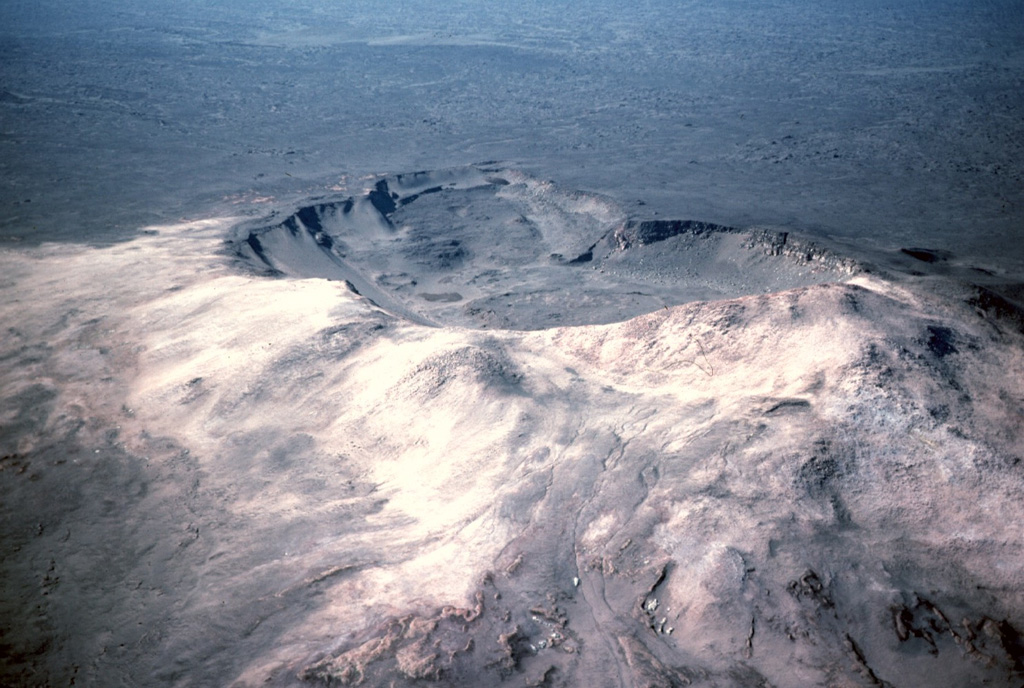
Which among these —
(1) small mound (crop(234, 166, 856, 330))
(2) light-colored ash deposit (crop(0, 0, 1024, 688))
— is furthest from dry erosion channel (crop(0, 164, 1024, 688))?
(1) small mound (crop(234, 166, 856, 330))

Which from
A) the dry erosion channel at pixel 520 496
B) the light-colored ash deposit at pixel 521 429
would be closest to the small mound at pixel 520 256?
the light-colored ash deposit at pixel 521 429

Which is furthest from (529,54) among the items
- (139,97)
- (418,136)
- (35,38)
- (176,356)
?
(176,356)

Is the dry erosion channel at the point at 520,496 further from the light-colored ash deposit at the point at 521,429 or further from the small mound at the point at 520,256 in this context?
the small mound at the point at 520,256

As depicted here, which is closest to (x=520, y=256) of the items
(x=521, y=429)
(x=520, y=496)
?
(x=521, y=429)

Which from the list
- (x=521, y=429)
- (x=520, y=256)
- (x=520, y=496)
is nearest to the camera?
(x=520, y=496)

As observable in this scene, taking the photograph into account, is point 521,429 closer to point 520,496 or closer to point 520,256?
point 520,496

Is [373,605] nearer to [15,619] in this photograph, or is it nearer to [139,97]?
[15,619]

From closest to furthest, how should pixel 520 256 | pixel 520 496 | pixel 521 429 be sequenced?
pixel 520 496
pixel 521 429
pixel 520 256
